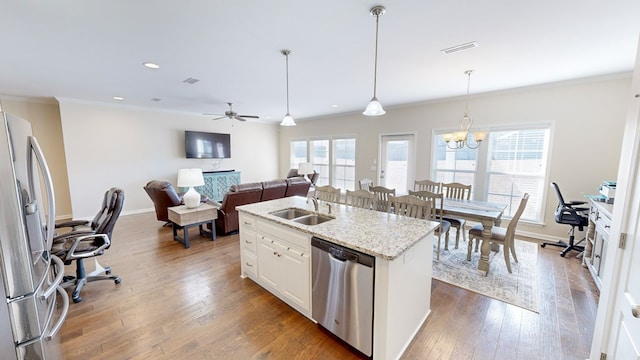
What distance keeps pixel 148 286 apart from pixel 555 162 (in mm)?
6166

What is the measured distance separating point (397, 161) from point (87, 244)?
5.76 m

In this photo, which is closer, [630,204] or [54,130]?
[630,204]

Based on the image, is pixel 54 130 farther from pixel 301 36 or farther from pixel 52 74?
pixel 301 36

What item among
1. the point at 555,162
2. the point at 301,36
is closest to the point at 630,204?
the point at 301,36

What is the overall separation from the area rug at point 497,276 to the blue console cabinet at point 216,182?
587 centimetres

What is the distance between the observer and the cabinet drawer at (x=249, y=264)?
2.75 m

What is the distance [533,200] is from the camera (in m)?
4.29

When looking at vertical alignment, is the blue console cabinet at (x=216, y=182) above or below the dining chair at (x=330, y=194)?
below

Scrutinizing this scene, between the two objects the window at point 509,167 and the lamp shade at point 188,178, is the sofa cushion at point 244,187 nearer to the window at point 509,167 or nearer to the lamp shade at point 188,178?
the lamp shade at point 188,178

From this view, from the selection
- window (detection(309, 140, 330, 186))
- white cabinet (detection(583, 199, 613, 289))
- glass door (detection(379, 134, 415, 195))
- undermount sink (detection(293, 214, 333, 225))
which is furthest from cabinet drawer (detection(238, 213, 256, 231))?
window (detection(309, 140, 330, 186))

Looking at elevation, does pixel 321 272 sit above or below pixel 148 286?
above

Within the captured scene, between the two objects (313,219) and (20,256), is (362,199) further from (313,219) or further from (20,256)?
(20,256)

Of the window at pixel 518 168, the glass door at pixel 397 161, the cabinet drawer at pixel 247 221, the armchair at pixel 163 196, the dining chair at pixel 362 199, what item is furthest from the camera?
the glass door at pixel 397 161

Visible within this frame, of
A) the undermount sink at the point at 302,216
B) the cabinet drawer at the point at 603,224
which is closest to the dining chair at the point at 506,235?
the cabinet drawer at the point at 603,224
